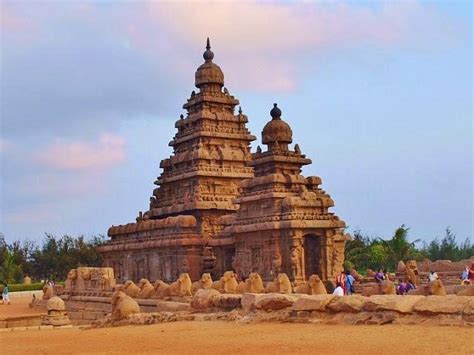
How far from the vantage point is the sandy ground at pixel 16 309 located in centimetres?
3096

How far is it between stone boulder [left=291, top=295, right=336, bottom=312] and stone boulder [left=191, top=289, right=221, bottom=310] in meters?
3.14

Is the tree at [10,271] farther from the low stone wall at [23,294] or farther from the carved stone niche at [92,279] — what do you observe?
the carved stone niche at [92,279]

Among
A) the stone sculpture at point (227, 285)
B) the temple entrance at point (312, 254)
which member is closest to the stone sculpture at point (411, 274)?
the temple entrance at point (312, 254)

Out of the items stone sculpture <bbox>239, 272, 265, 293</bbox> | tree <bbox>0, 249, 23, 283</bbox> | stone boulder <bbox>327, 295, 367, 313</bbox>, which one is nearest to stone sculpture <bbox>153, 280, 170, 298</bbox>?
stone sculpture <bbox>239, 272, 265, 293</bbox>

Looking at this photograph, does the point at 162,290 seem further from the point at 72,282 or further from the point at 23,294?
the point at 23,294

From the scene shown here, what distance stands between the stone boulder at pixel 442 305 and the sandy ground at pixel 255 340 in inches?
17.1

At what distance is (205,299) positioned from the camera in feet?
52.1

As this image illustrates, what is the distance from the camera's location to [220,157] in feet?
116

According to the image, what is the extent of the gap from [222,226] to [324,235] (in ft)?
21.4

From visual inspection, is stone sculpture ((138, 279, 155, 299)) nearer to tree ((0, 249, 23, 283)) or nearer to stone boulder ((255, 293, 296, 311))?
stone boulder ((255, 293, 296, 311))

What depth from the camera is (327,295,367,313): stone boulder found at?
38.9 feet

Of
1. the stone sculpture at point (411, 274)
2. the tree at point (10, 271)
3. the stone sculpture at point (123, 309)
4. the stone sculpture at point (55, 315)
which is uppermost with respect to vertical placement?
the tree at point (10, 271)

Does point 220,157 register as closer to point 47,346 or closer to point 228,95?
point 228,95

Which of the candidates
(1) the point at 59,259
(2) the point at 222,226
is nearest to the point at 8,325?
(2) the point at 222,226
